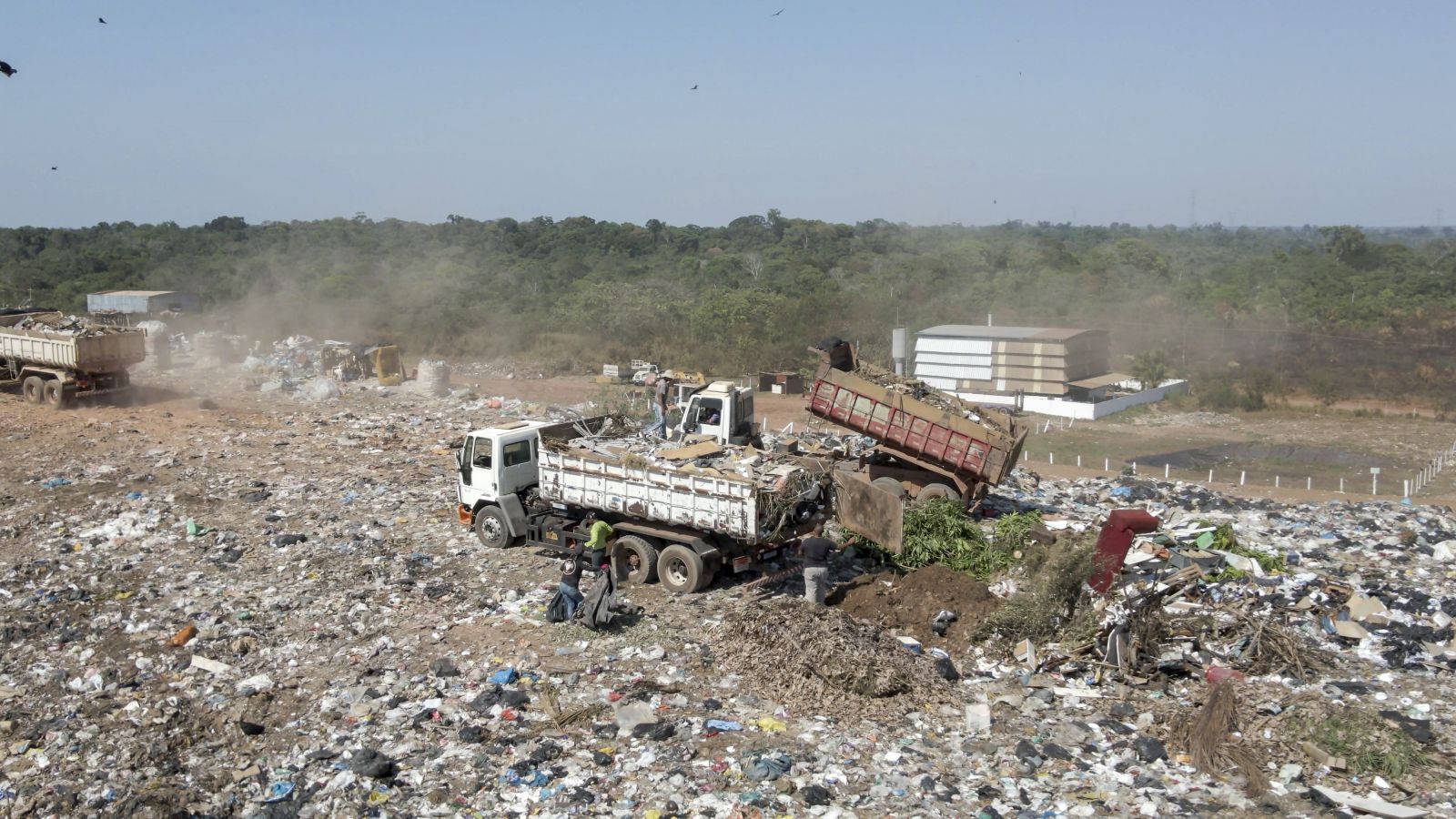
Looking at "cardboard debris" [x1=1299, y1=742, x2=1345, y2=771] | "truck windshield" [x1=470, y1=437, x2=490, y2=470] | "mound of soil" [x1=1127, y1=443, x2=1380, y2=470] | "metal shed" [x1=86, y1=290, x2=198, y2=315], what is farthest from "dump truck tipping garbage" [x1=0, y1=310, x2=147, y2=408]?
"cardboard debris" [x1=1299, y1=742, x2=1345, y2=771]

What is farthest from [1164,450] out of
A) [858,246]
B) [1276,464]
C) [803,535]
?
[858,246]

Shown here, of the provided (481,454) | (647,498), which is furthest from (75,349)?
(647,498)

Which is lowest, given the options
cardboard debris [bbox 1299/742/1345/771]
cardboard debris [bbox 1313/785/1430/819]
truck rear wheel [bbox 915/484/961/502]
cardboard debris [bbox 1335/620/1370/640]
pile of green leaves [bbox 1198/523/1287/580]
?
cardboard debris [bbox 1313/785/1430/819]

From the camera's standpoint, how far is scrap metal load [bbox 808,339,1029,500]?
1344 centimetres

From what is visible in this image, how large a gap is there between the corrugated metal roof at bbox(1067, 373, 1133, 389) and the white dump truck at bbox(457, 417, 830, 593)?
1848 cm

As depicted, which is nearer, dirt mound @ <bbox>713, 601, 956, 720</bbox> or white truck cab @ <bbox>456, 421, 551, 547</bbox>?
dirt mound @ <bbox>713, 601, 956, 720</bbox>

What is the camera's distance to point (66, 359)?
2036 centimetres

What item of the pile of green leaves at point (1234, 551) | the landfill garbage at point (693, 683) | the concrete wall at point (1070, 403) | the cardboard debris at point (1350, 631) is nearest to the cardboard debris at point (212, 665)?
the landfill garbage at point (693, 683)

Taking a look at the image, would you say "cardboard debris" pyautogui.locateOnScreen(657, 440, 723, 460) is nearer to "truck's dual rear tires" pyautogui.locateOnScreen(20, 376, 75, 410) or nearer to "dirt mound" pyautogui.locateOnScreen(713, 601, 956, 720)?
"dirt mound" pyautogui.locateOnScreen(713, 601, 956, 720)

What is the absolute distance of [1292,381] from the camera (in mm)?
30438

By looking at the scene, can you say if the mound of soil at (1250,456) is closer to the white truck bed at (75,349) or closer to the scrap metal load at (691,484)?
the scrap metal load at (691,484)

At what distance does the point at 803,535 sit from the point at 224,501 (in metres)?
8.08

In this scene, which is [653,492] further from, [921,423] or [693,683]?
[921,423]

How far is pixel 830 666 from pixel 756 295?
29566 mm
